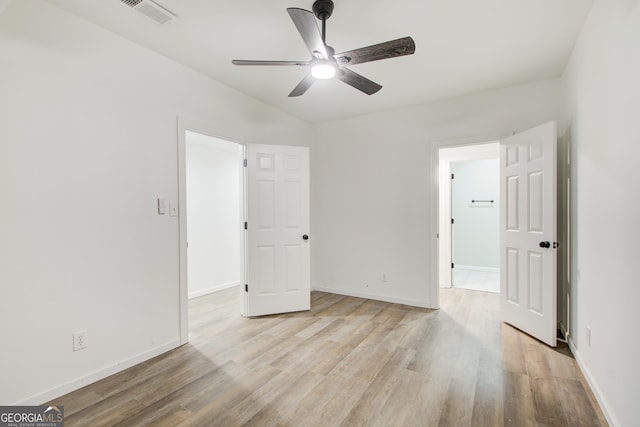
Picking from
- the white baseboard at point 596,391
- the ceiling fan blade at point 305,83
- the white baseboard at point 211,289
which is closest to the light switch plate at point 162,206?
the ceiling fan blade at point 305,83

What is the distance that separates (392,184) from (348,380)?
8.36ft

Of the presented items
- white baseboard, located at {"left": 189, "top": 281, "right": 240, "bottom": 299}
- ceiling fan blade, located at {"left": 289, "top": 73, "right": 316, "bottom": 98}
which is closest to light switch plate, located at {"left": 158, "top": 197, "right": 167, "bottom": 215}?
ceiling fan blade, located at {"left": 289, "top": 73, "right": 316, "bottom": 98}

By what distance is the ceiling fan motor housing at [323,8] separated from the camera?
1891mm

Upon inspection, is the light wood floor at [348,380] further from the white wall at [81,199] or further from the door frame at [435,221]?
the door frame at [435,221]

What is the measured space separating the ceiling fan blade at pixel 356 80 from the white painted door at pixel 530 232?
1.66m

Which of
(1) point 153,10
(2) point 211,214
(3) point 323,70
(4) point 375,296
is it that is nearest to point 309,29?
(3) point 323,70

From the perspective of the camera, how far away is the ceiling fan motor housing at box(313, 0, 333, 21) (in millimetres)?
1891

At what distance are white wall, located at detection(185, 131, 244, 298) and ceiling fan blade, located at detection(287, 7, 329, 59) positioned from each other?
276 centimetres

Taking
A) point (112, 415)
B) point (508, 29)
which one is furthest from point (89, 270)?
point (508, 29)

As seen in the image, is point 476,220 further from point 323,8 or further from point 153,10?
point 153,10

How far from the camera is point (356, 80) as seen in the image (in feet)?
7.50

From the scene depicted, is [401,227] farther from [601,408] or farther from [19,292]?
[19,292]

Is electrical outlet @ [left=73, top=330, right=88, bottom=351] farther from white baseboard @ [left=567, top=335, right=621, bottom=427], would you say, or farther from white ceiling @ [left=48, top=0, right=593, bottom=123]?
white baseboard @ [left=567, top=335, right=621, bottom=427]

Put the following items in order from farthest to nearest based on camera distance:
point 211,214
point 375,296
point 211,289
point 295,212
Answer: point 211,214 → point 211,289 → point 375,296 → point 295,212
